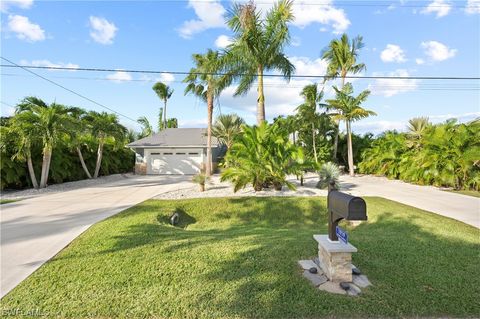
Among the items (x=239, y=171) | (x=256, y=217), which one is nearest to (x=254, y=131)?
(x=239, y=171)

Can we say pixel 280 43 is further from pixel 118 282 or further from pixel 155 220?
pixel 118 282

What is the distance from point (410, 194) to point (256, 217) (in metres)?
6.81

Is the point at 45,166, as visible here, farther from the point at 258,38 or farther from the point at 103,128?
the point at 258,38

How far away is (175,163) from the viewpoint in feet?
67.2

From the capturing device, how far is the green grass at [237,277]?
9.16 ft

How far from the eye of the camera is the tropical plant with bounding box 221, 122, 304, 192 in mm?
9859

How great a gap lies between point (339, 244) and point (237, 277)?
4.34 ft

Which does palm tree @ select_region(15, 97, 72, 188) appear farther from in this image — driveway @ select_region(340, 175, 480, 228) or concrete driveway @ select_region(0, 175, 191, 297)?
driveway @ select_region(340, 175, 480, 228)

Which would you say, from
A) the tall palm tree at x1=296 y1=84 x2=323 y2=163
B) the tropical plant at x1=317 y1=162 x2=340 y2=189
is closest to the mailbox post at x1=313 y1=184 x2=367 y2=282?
the tropical plant at x1=317 y1=162 x2=340 y2=189

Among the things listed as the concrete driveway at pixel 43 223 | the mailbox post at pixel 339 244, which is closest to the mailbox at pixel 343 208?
the mailbox post at pixel 339 244

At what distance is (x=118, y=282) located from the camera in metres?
3.30

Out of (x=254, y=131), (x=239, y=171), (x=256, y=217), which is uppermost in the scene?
(x=254, y=131)

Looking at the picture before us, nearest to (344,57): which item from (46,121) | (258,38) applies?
(258,38)

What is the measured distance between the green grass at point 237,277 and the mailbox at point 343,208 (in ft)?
2.63
